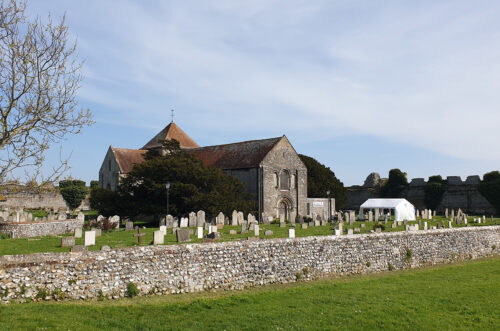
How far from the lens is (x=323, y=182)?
5188cm

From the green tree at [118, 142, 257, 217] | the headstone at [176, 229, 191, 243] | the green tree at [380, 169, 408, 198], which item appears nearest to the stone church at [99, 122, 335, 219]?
the green tree at [118, 142, 257, 217]

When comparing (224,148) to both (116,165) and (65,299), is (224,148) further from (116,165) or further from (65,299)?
(65,299)

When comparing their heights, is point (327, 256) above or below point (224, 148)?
below

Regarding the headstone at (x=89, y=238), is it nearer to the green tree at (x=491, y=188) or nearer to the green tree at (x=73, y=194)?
the green tree at (x=73, y=194)

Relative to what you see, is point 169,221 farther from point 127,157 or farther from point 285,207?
point 127,157

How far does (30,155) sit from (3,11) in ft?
Answer: 13.8

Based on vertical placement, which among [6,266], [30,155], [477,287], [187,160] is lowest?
[477,287]

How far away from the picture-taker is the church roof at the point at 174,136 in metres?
49.6

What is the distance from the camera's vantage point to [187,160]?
109ft

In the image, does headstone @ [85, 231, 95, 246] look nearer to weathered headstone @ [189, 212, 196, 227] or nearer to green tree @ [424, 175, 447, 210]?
weathered headstone @ [189, 212, 196, 227]

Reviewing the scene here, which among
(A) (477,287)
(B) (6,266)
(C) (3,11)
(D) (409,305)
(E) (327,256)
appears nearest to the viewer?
(B) (6,266)

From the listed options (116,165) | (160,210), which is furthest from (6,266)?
(116,165)

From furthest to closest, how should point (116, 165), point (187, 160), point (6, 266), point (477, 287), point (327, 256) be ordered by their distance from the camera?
point (116, 165) → point (187, 160) → point (327, 256) → point (477, 287) → point (6, 266)

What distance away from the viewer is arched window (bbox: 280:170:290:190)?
40.2m
